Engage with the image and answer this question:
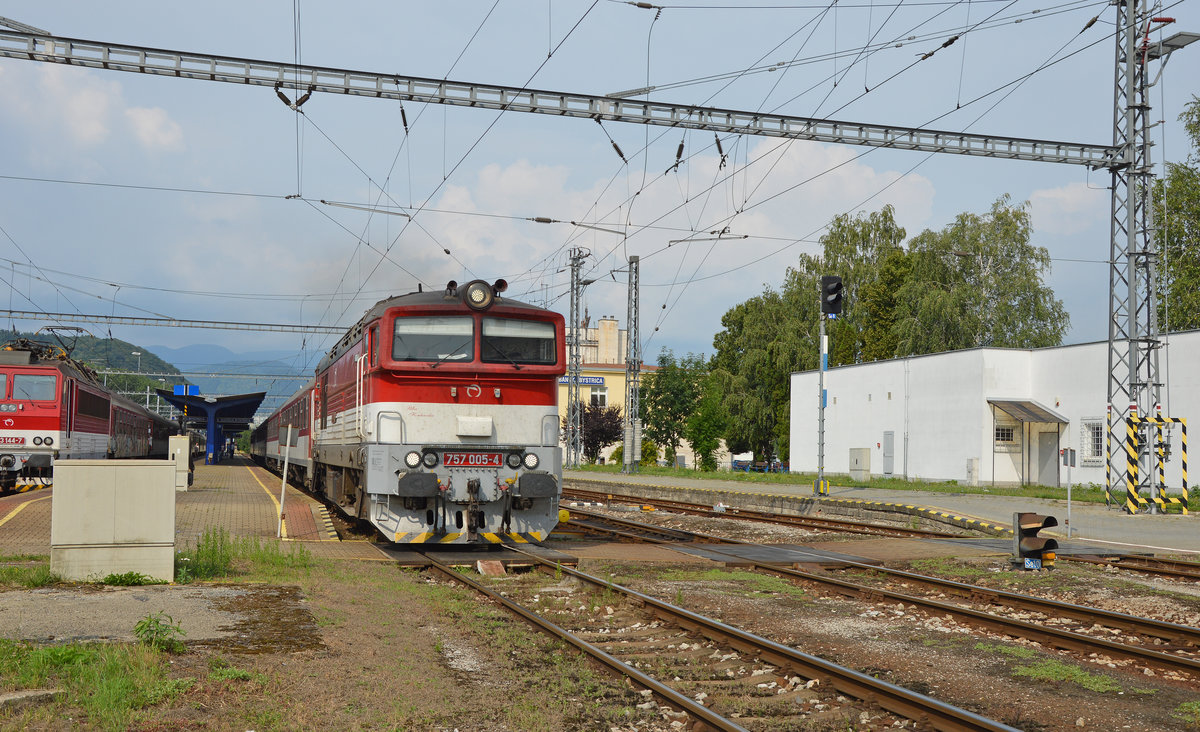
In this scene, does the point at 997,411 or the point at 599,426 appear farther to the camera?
the point at 599,426

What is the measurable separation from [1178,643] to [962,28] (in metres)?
12.9

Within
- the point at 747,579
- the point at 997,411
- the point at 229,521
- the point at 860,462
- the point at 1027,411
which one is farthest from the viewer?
the point at 860,462

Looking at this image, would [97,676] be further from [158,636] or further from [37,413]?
[37,413]

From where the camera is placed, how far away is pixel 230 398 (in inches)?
2242

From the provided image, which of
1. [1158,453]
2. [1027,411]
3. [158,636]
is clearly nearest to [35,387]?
[158,636]

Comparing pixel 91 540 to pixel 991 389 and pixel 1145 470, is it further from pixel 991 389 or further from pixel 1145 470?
pixel 991 389

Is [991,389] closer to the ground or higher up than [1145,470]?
higher up

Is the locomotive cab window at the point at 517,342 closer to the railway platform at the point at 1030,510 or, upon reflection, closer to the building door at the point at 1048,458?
the railway platform at the point at 1030,510

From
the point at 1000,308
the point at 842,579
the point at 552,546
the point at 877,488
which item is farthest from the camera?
the point at 1000,308

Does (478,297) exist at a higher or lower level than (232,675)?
higher

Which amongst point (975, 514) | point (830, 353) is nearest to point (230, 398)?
point (830, 353)

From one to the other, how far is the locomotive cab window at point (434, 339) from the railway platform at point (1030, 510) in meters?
11.3

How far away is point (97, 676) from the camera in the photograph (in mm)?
5953

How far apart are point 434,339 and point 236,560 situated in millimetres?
3802
